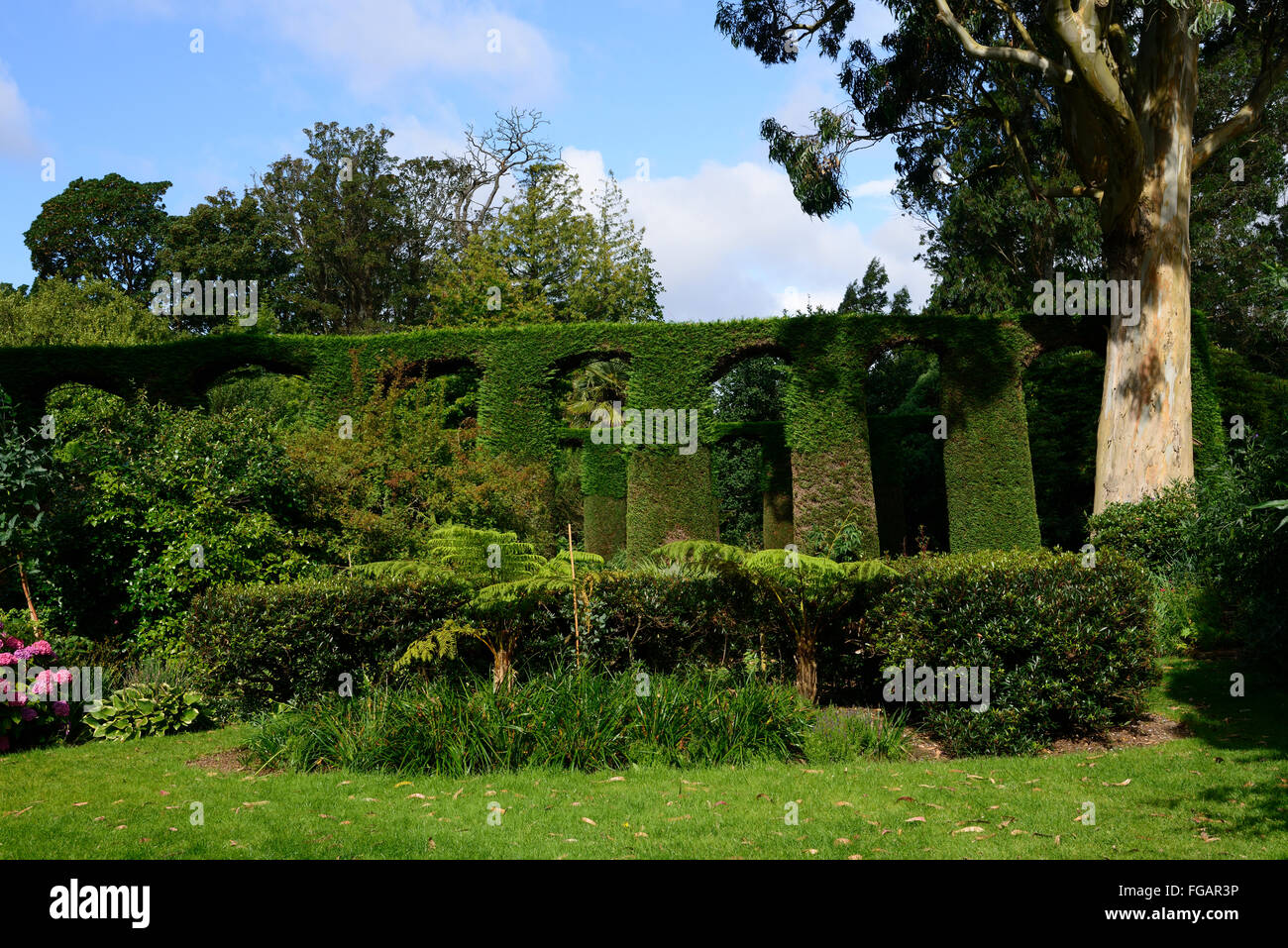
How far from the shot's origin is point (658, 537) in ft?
57.5

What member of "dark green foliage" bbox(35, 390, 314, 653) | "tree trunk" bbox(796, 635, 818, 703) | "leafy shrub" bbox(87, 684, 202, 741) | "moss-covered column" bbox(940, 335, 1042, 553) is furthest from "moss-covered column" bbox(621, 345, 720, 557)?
"leafy shrub" bbox(87, 684, 202, 741)

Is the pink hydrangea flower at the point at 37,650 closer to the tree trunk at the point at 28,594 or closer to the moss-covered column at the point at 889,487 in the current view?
the tree trunk at the point at 28,594

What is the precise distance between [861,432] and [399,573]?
442 inches

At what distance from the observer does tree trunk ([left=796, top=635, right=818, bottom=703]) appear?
8.28 meters

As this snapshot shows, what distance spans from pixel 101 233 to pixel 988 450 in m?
36.3

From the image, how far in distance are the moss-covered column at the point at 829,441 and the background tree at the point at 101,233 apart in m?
30.2

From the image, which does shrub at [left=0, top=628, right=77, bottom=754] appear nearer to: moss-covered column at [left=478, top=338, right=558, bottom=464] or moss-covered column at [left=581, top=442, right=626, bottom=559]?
moss-covered column at [left=478, top=338, right=558, bottom=464]

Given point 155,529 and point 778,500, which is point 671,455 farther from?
point 155,529

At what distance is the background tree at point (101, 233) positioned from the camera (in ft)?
120

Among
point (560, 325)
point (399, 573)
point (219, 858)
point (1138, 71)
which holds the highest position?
point (1138, 71)

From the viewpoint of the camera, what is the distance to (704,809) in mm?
5758

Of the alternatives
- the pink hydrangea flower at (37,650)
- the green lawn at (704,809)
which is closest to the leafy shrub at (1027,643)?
the green lawn at (704,809)

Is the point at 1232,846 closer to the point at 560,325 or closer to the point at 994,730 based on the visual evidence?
the point at 994,730
